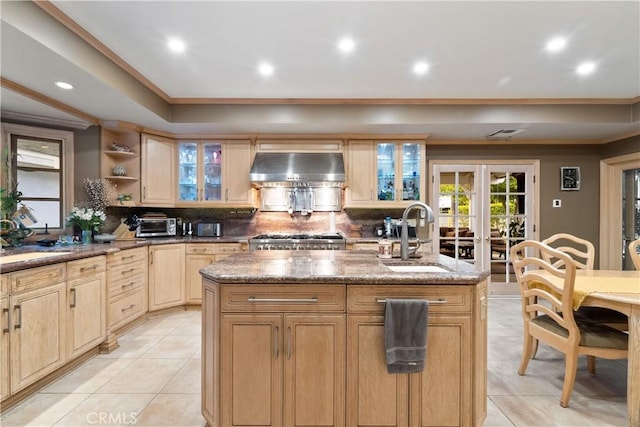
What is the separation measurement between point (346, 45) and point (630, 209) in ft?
15.6

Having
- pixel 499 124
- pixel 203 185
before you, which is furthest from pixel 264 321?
pixel 499 124

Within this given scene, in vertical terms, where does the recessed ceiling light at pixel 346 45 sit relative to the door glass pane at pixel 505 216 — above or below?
above

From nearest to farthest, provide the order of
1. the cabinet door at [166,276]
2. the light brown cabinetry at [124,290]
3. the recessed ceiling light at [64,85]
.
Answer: the recessed ceiling light at [64,85]
the light brown cabinetry at [124,290]
the cabinet door at [166,276]

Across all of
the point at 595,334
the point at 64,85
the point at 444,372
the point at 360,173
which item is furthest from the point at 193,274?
the point at 595,334

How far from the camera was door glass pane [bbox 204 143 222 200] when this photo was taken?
4.29 m

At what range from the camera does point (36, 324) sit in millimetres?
2178

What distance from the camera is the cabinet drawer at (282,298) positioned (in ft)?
5.47

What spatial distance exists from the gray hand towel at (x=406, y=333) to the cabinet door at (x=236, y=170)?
10.1 feet

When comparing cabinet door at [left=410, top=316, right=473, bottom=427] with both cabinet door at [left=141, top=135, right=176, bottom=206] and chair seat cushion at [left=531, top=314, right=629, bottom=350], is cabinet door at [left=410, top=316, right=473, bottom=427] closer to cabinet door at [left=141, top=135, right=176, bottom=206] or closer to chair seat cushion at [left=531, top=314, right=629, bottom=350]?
chair seat cushion at [left=531, top=314, right=629, bottom=350]

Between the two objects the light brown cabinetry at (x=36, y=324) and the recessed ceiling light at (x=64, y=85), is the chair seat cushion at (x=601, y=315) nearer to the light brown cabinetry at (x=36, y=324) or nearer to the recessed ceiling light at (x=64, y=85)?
the light brown cabinetry at (x=36, y=324)

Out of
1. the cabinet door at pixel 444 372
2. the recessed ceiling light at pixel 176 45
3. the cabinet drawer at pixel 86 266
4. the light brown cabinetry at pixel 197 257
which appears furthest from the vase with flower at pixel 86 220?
the cabinet door at pixel 444 372

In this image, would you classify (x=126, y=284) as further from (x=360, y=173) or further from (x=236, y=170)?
(x=360, y=173)

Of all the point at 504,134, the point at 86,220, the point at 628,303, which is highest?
the point at 504,134

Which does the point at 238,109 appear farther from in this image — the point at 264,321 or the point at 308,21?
the point at 264,321
